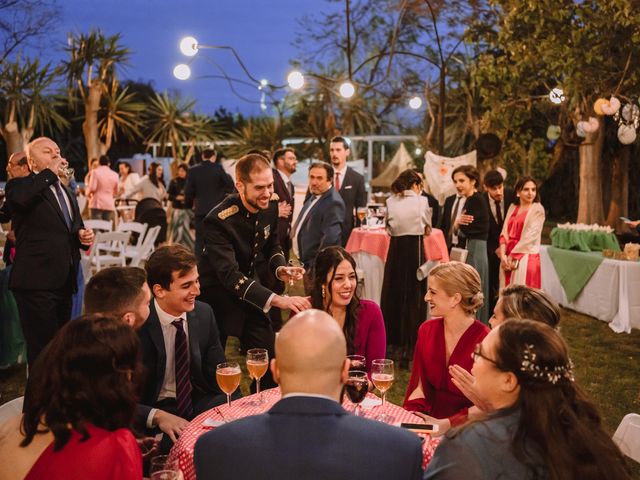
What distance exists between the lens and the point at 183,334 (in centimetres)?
284

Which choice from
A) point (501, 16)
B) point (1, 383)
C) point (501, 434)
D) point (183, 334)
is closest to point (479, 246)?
point (183, 334)

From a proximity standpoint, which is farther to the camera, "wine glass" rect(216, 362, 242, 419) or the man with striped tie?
the man with striped tie

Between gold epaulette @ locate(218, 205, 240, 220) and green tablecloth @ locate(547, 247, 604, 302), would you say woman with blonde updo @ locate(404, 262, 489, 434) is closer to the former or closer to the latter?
gold epaulette @ locate(218, 205, 240, 220)

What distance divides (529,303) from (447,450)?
1.23 m

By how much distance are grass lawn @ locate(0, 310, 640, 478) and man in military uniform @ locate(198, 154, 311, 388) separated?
4.10 feet

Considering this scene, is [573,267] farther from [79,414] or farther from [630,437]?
[79,414]

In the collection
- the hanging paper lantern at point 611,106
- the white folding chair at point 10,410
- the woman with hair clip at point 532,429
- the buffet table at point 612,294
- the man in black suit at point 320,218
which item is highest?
the hanging paper lantern at point 611,106

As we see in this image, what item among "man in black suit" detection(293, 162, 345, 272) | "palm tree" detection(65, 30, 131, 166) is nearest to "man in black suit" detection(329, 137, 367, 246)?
"man in black suit" detection(293, 162, 345, 272)

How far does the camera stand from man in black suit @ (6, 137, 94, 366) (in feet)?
13.0

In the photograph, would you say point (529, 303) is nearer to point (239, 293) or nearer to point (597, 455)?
point (597, 455)

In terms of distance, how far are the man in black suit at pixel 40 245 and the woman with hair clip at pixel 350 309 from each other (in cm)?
181

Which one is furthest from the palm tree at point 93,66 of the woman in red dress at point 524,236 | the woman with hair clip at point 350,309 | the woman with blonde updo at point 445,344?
the woman with blonde updo at point 445,344

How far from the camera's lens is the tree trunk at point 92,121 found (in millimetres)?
18797

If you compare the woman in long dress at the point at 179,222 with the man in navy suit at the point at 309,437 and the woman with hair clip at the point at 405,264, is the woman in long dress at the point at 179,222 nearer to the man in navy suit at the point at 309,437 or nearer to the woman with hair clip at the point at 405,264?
the woman with hair clip at the point at 405,264
